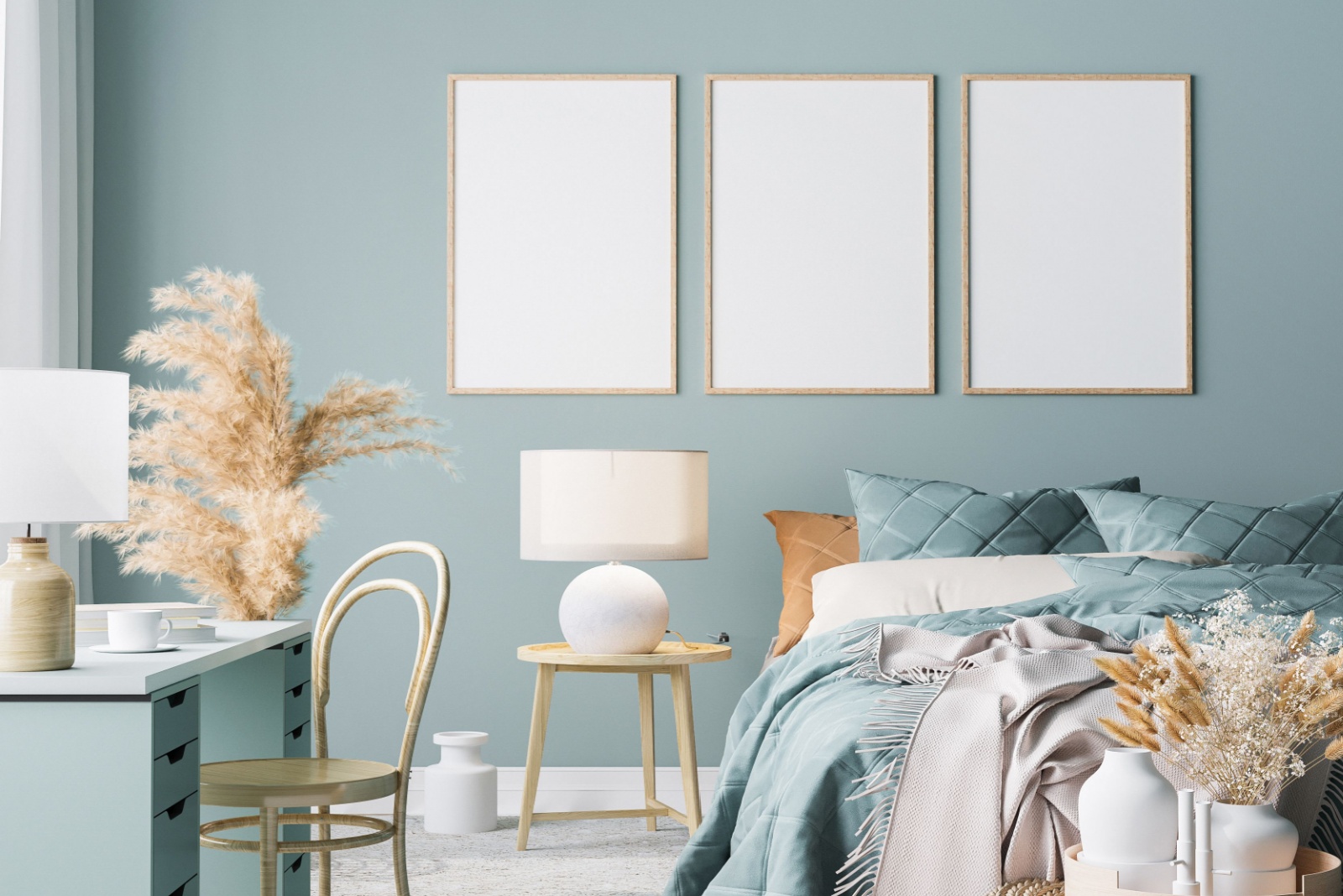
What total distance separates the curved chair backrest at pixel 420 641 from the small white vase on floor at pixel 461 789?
923 millimetres

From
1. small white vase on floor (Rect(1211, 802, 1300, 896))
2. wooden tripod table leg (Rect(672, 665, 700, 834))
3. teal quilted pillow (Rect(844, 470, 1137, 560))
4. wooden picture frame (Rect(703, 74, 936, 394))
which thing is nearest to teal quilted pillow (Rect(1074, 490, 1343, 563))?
teal quilted pillow (Rect(844, 470, 1137, 560))

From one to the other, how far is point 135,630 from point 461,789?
5.67ft

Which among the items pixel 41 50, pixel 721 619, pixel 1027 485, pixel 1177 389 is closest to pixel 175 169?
pixel 41 50

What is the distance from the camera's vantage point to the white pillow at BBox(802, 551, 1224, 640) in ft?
9.93

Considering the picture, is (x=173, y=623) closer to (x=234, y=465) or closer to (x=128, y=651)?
(x=128, y=651)

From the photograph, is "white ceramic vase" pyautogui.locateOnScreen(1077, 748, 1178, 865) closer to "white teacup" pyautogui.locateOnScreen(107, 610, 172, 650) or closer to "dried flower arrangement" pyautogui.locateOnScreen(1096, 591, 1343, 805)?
"dried flower arrangement" pyautogui.locateOnScreen(1096, 591, 1343, 805)

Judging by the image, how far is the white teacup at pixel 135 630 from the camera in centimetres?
203

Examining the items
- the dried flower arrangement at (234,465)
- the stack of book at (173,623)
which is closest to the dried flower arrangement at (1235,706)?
the stack of book at (173,623)

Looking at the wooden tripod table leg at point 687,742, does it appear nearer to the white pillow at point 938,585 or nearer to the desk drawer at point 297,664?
the white pillow at point 938,585

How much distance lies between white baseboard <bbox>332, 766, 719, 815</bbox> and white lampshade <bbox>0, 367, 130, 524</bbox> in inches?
85.4

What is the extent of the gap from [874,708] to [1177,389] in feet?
7.71

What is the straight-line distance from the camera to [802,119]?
12.9 feet

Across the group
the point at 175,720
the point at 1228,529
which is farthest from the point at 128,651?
the point at 1228,529

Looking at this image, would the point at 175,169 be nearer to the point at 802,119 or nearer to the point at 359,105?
the point at 359,105
